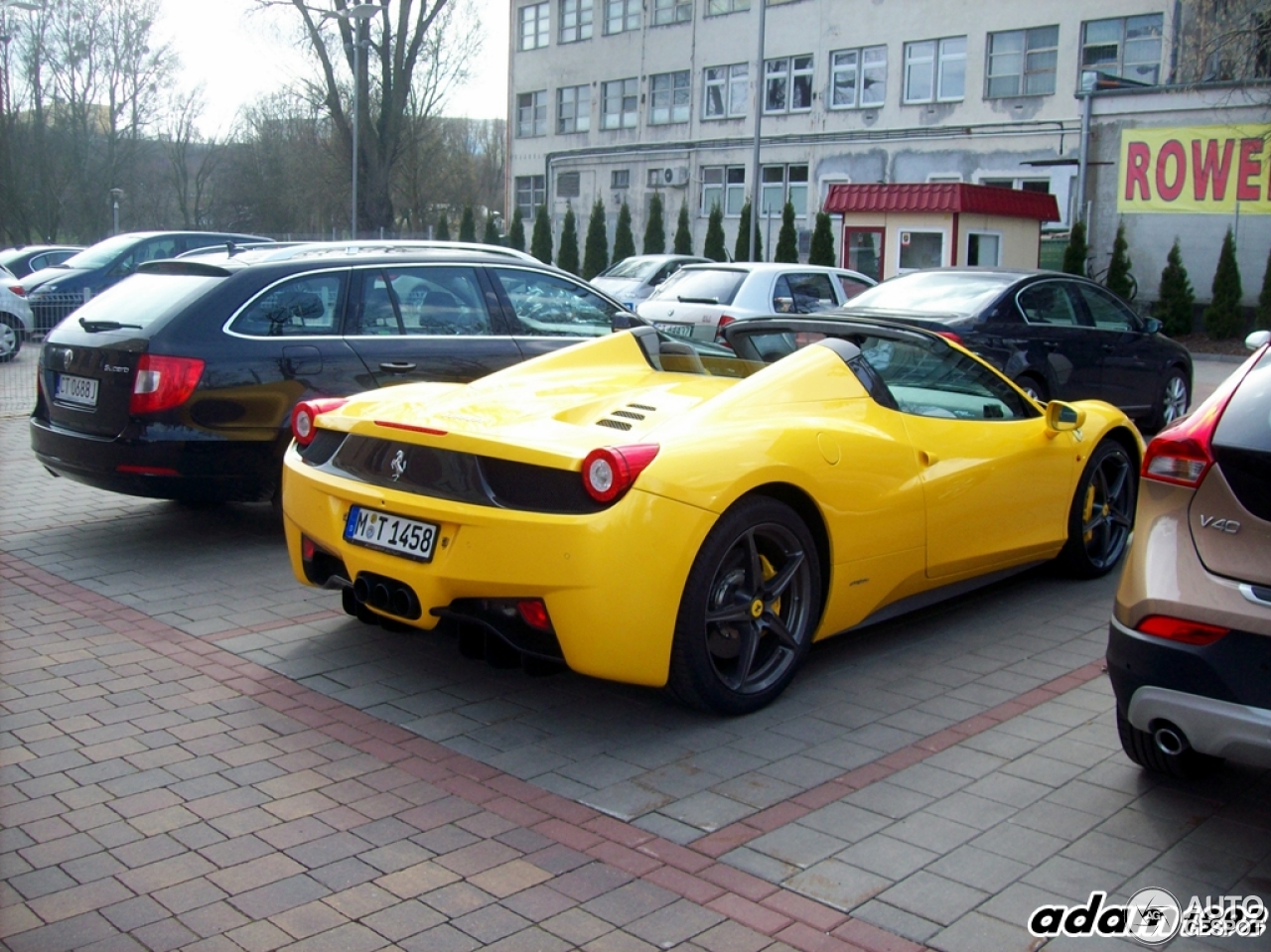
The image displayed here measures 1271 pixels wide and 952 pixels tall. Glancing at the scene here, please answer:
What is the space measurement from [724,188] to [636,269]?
22922 millimetres

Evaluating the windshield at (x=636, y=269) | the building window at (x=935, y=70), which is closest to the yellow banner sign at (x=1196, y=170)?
the building window at (x=935, y=70)

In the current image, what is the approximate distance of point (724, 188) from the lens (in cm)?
4591

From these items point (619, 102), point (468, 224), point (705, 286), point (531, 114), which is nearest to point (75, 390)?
point (705, 286)

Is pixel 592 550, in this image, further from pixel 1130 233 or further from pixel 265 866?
pixel 1130 233

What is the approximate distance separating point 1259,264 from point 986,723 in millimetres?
28811

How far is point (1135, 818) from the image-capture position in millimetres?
3982

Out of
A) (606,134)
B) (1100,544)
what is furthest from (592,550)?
(606,134)

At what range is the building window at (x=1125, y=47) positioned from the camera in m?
35.0

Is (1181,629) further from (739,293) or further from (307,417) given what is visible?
(739,293)

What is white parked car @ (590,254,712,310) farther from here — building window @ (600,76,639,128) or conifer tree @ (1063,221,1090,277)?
building window @ (600,76,639,128)

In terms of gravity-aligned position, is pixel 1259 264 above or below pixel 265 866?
above

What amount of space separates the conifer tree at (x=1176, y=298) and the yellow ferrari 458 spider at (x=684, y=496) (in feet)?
82.1

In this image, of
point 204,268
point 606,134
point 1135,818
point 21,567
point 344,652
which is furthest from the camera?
point 606,134

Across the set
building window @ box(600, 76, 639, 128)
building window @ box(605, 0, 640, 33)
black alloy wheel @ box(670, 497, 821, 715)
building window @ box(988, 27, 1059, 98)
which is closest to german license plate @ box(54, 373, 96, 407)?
black alloy wheel @ box(670, 497, 821, 715)
